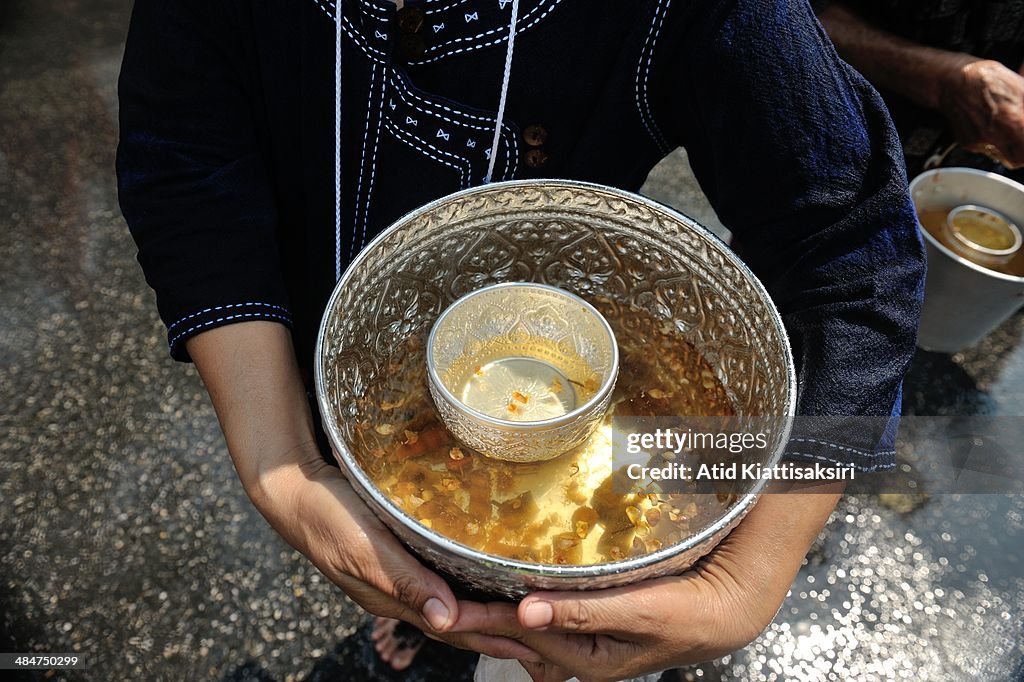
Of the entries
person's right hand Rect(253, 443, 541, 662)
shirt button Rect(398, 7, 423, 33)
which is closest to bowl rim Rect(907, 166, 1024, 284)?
shirt button Rect(398, 7, 423, 33)

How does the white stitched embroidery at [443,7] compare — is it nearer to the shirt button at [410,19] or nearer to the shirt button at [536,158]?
the shirt button at [410,19]

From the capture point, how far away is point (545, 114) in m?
0.66

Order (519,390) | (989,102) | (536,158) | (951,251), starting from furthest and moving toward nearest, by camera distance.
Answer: (951,251)
(989,102)
(536,158)
(519,390)

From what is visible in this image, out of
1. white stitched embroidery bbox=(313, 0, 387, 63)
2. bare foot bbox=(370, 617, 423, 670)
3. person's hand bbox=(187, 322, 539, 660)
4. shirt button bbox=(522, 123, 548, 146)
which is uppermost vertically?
white stitched embroidery bbox=(313, 0, 387, 63)

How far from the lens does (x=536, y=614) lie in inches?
17.3

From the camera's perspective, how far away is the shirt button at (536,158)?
678 mm

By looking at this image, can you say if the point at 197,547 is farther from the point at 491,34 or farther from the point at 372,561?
the point at 491,34

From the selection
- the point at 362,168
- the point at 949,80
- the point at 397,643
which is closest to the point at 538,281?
the point at 362,168

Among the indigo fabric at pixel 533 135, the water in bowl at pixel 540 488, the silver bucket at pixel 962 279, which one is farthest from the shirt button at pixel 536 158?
the silver bucket at pixel 962 279

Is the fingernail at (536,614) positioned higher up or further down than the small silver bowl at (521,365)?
further down

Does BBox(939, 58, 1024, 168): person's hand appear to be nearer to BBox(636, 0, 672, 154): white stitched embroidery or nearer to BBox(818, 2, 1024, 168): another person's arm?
BBox(818, 2, 1024, 168): another person's arm

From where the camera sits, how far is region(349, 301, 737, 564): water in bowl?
0.49 m

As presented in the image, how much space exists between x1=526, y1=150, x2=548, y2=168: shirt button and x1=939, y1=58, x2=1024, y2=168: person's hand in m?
1.01

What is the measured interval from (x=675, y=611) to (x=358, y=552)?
22cm
